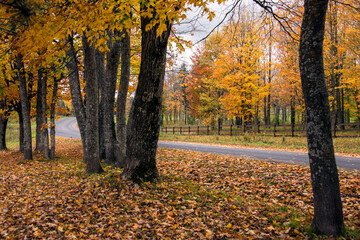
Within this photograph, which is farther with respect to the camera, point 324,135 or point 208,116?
point 208,116

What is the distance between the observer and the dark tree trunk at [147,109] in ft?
18.0

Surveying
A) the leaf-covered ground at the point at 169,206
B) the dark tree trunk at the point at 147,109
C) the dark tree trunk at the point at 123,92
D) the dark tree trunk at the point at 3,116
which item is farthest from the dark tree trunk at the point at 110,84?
the dark tree trunk at the point at 3,116

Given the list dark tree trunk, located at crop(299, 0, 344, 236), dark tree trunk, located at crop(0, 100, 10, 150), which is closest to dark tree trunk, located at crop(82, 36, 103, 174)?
dark tree trunk, located at crop(299, 0, 344, 236)

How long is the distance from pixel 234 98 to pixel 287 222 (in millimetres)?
16380

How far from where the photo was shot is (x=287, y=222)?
452 centimetres

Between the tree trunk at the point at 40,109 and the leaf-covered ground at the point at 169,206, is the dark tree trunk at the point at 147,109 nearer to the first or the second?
the leaf-covered ground at the point at 169,206

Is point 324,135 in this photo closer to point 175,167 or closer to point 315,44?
point 315,44

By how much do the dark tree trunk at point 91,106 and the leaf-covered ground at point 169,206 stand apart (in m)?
0.63

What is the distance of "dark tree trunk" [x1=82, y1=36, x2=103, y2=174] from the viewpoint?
23.0ft

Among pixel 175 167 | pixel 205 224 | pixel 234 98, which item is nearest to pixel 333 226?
pixel 205 224

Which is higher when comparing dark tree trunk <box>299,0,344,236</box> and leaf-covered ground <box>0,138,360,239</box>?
dark tree trunk <box>299,0,344,236</box>

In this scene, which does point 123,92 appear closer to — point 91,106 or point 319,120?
point 91,106

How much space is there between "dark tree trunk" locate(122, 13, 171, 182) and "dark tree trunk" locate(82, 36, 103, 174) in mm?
1798

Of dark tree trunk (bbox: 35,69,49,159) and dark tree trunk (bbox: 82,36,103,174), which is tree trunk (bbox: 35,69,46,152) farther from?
dark tree trunk (bbox: 82,36,103,174)
